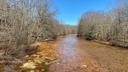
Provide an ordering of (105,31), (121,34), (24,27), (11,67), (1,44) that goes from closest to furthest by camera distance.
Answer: (11,67) → (1,44) → (24,27) → (121,34) → (105,31)

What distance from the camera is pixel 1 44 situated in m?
12.4

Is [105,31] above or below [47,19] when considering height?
below

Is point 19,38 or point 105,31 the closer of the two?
point 19,38

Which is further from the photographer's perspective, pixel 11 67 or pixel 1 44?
pixel 1 44

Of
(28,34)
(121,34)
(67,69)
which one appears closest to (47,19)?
(121,34)

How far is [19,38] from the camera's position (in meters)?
15.1

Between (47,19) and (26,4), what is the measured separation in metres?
16.7

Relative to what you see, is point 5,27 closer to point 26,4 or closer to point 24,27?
point 24,27

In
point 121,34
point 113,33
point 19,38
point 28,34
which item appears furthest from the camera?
point 113,33

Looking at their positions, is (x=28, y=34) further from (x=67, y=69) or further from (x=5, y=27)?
(x=67, y=69)

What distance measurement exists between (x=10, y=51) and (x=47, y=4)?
22662 millimetres

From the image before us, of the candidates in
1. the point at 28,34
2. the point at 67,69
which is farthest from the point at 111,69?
the point at 28,34

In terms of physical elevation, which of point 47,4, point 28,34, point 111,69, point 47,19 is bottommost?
point 111,69

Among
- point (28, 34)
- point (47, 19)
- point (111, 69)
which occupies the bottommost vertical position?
point (111, 69)
